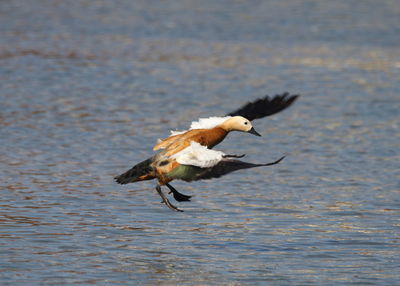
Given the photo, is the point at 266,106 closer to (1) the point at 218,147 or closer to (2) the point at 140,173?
(2) the point at 140,173

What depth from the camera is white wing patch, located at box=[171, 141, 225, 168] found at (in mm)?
8031

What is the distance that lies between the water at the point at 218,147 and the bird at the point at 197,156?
521 mm

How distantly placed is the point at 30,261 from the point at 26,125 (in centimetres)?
618

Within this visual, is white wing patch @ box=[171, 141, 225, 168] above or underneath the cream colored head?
underneath

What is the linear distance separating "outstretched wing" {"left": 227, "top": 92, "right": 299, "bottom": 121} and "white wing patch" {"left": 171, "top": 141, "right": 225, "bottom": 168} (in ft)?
3.85

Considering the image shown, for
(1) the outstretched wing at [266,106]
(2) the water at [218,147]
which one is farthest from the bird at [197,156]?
(2) the water at [218,147]

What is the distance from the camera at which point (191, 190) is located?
10.7 metres

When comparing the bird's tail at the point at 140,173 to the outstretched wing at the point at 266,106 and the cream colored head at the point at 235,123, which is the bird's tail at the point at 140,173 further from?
the outstretched wing at the point at 266,106

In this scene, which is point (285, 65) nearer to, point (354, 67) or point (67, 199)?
point (354, 67)

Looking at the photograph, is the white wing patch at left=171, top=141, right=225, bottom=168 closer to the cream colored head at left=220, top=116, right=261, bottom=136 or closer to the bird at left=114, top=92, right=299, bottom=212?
the bird at left=114, top=92, right=299, bottom=212

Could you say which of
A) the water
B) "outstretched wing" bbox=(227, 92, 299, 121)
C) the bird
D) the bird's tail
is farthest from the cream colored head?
the water

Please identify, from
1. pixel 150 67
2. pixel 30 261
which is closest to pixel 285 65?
pixel 150 67

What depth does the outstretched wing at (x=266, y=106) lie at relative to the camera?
30.7 feet

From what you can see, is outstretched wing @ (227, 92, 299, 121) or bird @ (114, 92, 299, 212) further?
outstretched wing @ (227, 92, 299, 121)
